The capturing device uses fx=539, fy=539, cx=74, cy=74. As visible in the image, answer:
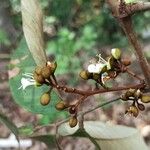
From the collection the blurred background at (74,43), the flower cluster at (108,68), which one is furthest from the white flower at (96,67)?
the blurred background at (74,43)

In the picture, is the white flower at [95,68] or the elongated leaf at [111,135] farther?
the elongated leaf at [111,135]

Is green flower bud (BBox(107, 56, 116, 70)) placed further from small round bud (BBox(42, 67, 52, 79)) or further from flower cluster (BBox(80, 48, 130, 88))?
small round bud (BBox(42, 67, 52, 79))

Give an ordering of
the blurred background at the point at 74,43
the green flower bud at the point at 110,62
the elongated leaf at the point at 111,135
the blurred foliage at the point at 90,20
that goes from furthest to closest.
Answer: the blurred foliage at the point at 90,20 < the blurred background at the point at 74,43 < the elongated leaf at the point at 111,135 < the green flower bud at the point at 110,62


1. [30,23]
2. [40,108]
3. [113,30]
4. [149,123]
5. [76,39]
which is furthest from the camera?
[113,30]

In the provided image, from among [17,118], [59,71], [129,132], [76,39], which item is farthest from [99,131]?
[76,39]

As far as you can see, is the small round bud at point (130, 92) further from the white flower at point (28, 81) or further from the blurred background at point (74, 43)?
the blurred background at point (74, 43)

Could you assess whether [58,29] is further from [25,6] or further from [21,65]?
[25,6]

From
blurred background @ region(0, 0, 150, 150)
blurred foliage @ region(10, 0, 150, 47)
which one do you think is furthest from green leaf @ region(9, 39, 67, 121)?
blurred foliage @ region(10, 0, 150, 47)

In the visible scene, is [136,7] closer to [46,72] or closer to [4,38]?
[46,72]

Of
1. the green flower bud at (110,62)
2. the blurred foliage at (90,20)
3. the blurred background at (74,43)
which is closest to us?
the green flower bud at (110,62)
